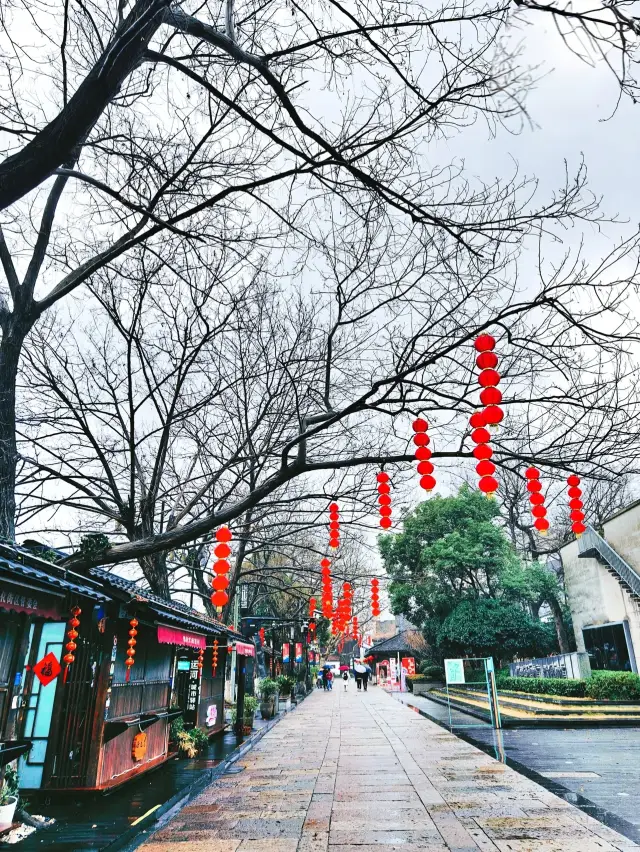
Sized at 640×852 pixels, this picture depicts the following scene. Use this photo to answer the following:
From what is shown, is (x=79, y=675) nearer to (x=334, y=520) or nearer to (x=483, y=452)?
(x=334, y=520)

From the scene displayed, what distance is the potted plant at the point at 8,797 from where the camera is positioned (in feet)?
19.5

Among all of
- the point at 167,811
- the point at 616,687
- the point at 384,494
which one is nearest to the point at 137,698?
the point at 167,811

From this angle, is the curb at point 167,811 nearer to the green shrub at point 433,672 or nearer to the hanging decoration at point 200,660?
the hanging decoration at point 200,660

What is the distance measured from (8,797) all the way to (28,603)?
2.33 m

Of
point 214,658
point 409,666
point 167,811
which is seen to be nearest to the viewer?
point 167,811

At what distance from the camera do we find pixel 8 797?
6.05m

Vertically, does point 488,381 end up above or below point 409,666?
above

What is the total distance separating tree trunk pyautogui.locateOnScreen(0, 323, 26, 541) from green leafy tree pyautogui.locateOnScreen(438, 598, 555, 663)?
77.4ft

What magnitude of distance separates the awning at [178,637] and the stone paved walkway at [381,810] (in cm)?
244

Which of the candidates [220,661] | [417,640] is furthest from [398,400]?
[417,640]

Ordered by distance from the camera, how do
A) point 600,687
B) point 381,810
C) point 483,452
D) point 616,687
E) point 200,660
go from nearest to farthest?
point 381,810 → point 483,452 → point 200,660 → point 616,687 → point 600,687

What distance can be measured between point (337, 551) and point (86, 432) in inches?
836

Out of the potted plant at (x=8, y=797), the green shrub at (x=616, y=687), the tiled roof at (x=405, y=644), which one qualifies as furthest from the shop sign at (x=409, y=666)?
the potted plant at (x=8, y=797)

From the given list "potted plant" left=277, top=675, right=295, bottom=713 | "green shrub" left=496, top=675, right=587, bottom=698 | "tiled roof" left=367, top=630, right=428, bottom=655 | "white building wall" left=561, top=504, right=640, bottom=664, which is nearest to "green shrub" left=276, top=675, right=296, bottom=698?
"potted plant" left=277, top=675, right=295, bottom=713
